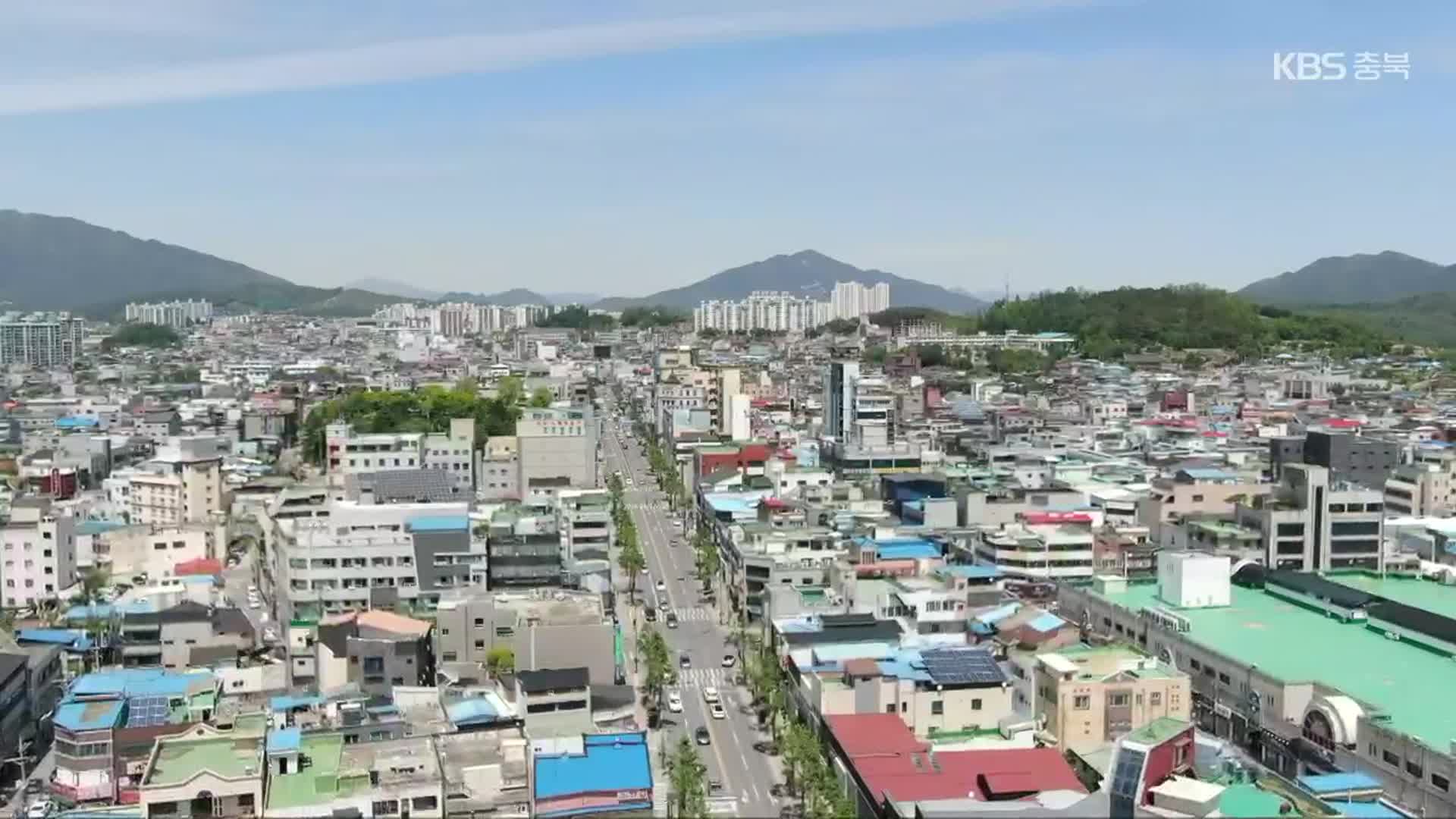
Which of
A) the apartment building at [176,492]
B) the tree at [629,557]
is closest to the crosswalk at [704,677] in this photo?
the tree at [629,557]

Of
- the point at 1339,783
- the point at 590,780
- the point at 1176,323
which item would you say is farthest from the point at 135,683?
the point at 1176,323

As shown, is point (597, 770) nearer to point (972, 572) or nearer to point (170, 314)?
point (972, 572)

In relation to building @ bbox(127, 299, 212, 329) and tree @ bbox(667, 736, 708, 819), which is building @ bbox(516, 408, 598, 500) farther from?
building @ bbox(127, 299, 212, 329)

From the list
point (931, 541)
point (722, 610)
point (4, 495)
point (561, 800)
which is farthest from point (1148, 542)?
point (4, 495)

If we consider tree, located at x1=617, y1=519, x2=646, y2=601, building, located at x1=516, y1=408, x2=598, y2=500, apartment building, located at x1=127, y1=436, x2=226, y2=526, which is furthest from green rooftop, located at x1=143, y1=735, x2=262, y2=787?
→ building, located at x1=516, y1=408, x2=598, y2=500

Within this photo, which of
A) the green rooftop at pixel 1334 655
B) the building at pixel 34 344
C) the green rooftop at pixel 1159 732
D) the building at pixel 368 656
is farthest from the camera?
the building at pixel 34 344

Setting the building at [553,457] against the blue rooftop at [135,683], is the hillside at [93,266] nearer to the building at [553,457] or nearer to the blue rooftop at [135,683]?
the building at [553,457]
